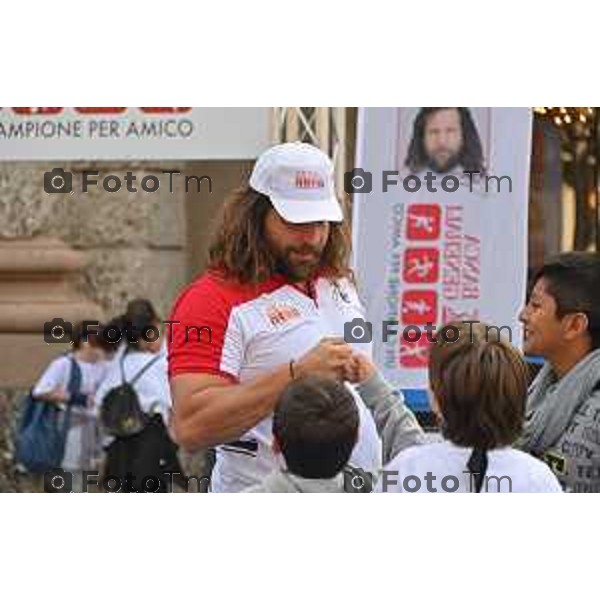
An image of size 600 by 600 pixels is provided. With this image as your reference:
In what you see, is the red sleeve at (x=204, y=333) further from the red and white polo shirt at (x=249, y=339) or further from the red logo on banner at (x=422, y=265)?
the red logo on banner at (x=422, y=265)

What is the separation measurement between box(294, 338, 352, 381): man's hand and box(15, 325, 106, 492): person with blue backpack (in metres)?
0.66

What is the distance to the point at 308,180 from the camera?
4414 mm

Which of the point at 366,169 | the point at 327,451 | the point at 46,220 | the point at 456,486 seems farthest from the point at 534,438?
the point at 46,220

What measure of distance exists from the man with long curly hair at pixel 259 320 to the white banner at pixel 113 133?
223 millimetres

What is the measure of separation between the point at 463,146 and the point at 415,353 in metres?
0.68

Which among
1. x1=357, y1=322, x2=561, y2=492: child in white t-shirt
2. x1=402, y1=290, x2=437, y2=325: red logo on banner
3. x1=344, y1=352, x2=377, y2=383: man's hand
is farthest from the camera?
x1=402, y1=290, x2=437, y2=325: red logo on banner

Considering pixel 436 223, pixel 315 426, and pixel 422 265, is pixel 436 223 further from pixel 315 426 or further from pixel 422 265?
pixel 315 426

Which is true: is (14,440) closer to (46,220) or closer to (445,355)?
(46,220)

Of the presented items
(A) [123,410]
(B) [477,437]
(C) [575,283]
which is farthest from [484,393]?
(A) [123,410]

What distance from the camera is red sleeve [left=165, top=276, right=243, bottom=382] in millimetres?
4379

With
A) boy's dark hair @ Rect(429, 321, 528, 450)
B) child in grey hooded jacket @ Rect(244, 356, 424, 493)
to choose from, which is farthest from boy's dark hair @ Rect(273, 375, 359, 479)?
boy's dark hair @ Rect(429, 321, 528, 450)

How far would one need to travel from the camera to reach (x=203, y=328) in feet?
14.5

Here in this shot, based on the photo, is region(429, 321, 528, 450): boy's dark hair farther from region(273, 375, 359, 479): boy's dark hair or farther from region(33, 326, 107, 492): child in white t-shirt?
region(33, 326, 107, 492): child in white t-shirt

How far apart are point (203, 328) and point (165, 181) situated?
504 millimetres
